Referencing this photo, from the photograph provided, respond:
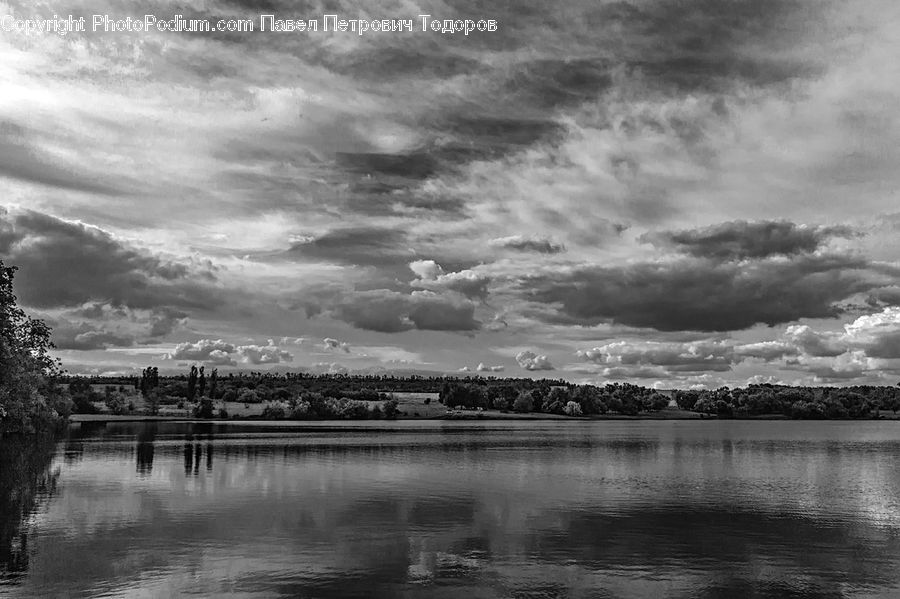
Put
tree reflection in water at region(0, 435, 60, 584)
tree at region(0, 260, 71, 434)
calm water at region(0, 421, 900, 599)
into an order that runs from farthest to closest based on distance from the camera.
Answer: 1. tree at region(0, 260, 71, 434)
2. tree reflection in water at region(0, 435, 60, 584)
3. calm water at region(0, 421, 900, 599)

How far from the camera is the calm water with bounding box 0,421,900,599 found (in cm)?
4012

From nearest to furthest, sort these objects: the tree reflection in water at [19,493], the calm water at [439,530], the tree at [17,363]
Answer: the calm water at [439,530] → the tree reflection in water at [19,493] → the tree at [17,363]

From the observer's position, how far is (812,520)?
63031 millimetres

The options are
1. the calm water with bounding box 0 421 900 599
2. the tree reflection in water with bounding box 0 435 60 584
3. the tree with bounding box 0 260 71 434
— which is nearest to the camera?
the calm water with bounding box 0 421 900 599

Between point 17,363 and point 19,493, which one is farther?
point 17,363

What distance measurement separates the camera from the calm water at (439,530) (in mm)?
40125

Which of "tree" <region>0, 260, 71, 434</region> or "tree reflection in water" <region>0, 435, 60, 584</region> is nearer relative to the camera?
"tree reflection in water" <region>0, 435, 60, 584</region>

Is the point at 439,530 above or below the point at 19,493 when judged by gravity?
below

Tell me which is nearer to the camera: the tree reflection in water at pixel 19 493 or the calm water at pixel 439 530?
the calm water at pixel 439 530

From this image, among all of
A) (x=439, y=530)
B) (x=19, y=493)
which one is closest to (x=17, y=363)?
(x=19, y=493)

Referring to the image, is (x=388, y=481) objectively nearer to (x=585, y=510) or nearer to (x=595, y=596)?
(x=585, y=510)

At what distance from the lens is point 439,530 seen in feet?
181

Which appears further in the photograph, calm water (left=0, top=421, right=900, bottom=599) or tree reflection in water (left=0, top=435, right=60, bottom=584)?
tree reflection in water (left=0, top=435, right=60, bottom=584)

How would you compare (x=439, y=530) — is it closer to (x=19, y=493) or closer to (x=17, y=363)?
(x=19, y=493)
